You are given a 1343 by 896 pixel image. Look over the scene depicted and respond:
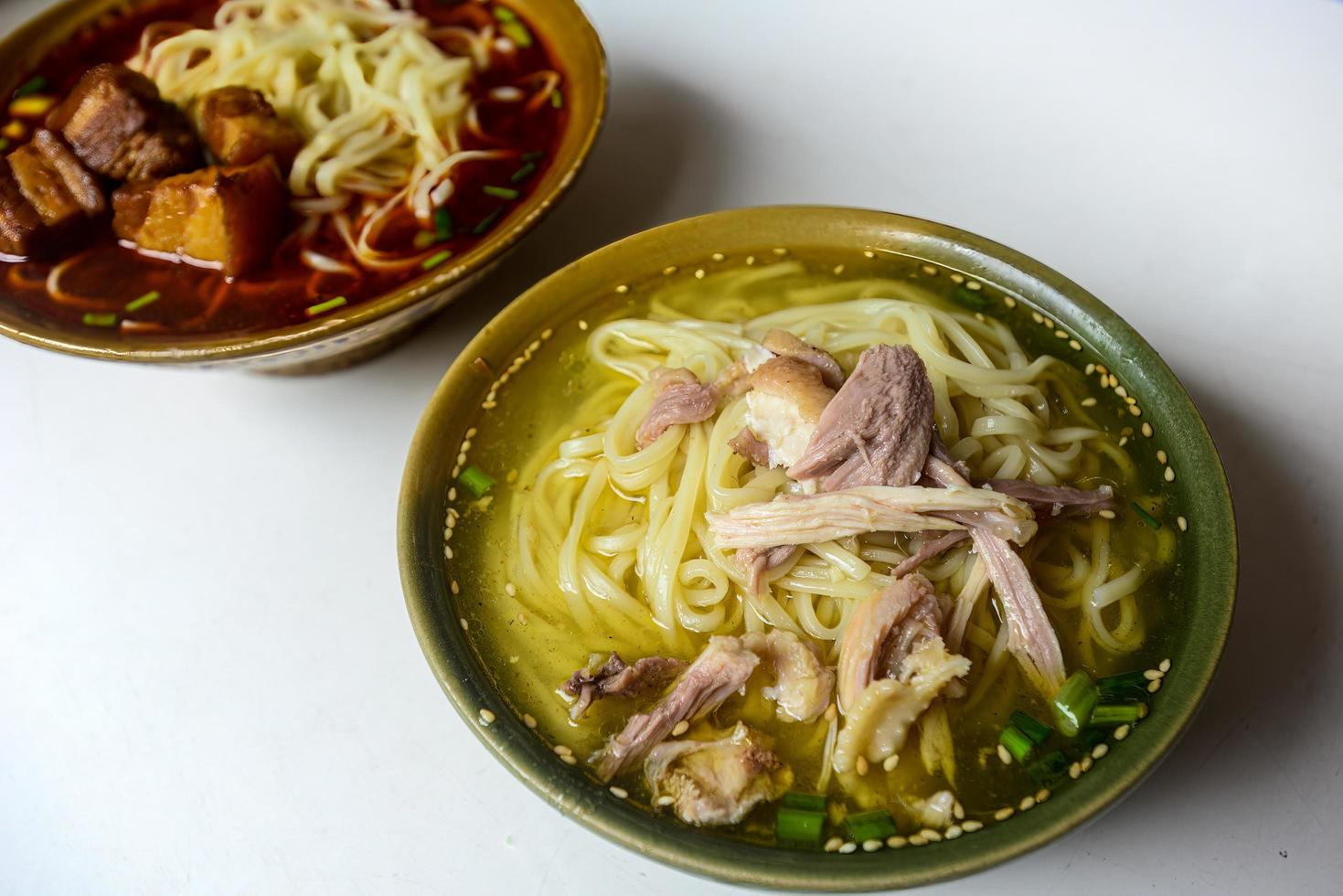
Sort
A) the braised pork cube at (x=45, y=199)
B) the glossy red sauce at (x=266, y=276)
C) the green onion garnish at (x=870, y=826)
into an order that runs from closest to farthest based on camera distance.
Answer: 1. the green onion garnish at (x=870, y=826)
2. the glossy red sauce at (x=266, y=276)
3. the braised pork cube at (x=45, y=199)

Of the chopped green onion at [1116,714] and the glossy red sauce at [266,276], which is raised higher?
the chopped green onion at [1116,714]

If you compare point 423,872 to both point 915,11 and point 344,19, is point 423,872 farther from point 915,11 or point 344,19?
point 915,11

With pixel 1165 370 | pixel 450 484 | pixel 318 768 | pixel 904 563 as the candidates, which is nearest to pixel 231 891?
pixel 318 768

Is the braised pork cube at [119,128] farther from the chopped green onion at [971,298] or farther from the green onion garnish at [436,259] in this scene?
the chopped green onion at [971,298]

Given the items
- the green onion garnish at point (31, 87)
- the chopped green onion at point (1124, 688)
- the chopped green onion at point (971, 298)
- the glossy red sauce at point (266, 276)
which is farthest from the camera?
the green onion garnish at point (31, 87)

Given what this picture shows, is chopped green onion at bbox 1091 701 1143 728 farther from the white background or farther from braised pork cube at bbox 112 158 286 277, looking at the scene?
braised pork cube at bbox 112 158 286 277

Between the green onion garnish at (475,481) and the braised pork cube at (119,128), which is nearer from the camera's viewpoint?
the green onion garnish at (475,481)

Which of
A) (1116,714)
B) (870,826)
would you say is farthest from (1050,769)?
(870,826)

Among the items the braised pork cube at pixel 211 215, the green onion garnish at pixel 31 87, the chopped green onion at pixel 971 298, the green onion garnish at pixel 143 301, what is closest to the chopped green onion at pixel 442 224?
the braised pork cube at pixel 211 215
